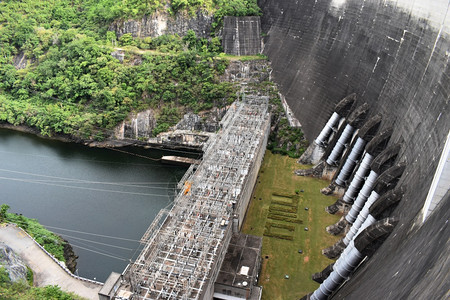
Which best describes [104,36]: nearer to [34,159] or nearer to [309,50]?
[34,159]

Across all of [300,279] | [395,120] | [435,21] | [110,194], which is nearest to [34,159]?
[110,194]

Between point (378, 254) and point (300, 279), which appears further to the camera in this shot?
point (300, 279)

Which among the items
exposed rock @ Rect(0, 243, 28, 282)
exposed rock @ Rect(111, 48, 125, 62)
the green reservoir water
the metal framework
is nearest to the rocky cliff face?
exposed rock @ Rect(111, 48, 125, 62)

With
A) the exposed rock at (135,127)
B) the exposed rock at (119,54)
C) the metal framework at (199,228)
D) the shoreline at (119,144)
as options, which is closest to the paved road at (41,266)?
the metal framework at (199,228)

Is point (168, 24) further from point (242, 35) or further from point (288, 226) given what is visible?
point (288, 226)

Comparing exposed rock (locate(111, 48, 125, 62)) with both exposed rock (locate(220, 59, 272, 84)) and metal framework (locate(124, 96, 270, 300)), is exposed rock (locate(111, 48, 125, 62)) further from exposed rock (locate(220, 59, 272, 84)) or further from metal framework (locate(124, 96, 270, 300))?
metal framework (locate(124, 96, 270, 300))

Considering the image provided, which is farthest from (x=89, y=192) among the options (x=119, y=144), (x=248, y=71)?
(x=248, y=71)
